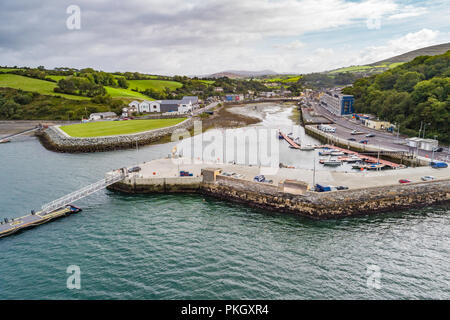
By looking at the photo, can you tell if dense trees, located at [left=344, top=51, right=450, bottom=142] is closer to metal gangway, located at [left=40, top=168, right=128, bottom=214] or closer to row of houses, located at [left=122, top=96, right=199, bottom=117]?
metal gangway, located at [left=40, top=168, right=128, bottom=214]

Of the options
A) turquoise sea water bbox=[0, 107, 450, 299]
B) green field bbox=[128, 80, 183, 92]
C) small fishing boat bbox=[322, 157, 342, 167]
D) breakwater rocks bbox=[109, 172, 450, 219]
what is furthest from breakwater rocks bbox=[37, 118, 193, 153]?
green field bbox=[128, 80, 183, 92]

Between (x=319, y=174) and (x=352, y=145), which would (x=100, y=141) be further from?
(x=352, y=145)

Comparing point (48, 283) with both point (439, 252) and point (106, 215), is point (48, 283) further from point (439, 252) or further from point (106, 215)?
point (439, 252)

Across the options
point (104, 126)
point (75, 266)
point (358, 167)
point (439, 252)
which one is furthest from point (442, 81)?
point (104, 126)

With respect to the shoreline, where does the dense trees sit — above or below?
above

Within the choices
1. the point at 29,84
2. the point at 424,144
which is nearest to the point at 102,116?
the point at 29,84

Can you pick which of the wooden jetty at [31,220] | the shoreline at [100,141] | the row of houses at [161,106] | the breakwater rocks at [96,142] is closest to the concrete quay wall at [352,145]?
the shoreline at [100,141]
